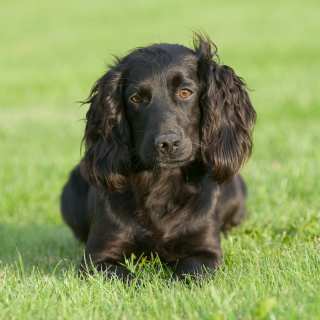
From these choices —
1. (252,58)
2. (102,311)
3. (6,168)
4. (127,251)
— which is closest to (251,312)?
(102,311)

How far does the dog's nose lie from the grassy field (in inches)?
28.2

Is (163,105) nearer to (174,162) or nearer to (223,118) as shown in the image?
(174,162)

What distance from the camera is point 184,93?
4.57 meters

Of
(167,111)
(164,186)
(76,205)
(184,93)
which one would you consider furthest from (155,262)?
(76,205)

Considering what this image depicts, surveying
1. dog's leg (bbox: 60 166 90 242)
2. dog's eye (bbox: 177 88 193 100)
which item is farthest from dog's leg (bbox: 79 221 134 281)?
dog's leg (bbox: 60 166 90 242)

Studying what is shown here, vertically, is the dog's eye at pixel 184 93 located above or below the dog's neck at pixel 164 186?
above

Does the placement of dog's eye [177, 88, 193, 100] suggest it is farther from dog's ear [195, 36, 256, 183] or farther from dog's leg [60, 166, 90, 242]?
dog's leg [60, 166, 90, 242]

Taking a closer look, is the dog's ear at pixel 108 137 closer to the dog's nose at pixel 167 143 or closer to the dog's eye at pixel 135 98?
the dog's eye at pixel 135 98

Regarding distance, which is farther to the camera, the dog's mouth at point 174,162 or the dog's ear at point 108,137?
the dog's ear at point 108,137

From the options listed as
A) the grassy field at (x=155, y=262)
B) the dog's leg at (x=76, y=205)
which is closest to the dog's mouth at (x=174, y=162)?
the grassy field at (x=155, y=262)

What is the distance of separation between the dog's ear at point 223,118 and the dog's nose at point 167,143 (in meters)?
0.43

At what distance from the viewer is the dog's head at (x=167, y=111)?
14.8ft

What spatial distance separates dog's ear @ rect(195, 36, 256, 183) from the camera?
4637 mm

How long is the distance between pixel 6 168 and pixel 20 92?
33.9 feet
